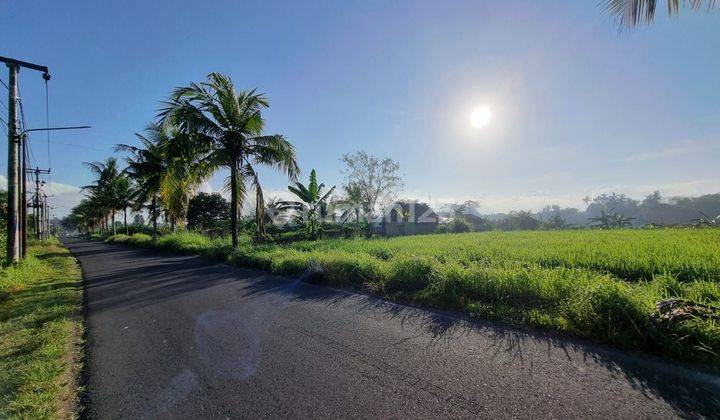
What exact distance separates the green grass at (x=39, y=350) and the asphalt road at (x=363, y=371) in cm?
19

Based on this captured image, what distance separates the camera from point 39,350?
128 inches

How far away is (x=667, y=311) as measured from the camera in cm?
285

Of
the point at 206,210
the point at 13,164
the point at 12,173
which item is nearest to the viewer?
the point at 12,173

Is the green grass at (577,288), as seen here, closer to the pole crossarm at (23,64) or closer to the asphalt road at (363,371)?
the asphalt road at (363,371)

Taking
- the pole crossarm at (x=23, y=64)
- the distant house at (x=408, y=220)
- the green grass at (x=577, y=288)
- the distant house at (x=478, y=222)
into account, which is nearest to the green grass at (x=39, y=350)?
the green grass at (x=577, y=288)

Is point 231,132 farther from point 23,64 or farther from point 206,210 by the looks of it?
point 206,210

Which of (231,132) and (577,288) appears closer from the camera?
(577,288)

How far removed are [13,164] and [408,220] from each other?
24574 millimetres

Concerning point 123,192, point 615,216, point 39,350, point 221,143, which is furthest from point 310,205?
point 615,216

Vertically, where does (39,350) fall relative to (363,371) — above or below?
above

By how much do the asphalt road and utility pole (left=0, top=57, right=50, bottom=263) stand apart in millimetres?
8417

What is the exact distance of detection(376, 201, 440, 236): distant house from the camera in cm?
2609

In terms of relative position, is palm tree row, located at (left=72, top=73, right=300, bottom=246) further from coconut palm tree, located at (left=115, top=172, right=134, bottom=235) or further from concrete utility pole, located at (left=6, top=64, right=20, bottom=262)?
coconut palm tree, located at (left=115, top=172, right=134, bottom=235)

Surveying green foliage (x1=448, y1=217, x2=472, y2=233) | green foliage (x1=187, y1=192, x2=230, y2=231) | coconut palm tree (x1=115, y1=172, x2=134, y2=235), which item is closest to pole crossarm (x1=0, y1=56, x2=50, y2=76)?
coconut palm tree (x1=115, y1=172, x2=134, y2=235)
